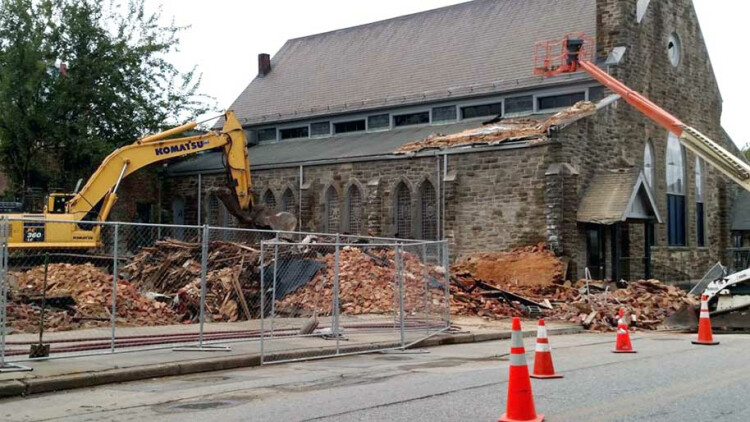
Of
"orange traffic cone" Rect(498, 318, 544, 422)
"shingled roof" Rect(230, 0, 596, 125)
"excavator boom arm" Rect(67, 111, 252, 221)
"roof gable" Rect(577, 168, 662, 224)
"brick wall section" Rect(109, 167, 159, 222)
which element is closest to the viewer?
"orange traffic cone" Rect(498, 318, 544, 422)

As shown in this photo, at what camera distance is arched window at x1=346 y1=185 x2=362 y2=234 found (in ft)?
118

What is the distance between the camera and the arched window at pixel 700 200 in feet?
126

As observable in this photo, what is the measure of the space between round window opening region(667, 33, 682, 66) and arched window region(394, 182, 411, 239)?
41.7ft

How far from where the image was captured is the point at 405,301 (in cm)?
1755

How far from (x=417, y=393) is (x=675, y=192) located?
29388mm

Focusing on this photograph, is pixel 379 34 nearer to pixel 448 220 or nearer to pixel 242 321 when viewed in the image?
pixel 448 220

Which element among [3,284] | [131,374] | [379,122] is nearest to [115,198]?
[3,284]

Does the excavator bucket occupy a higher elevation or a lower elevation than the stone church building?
lower

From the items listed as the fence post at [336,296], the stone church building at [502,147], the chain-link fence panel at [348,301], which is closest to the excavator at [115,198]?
the chain-link fence panel at [348,301]

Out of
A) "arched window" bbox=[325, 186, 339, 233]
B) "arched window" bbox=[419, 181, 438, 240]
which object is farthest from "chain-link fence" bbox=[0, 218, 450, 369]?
"arched window" bbox=[325, 186, 339, 233]

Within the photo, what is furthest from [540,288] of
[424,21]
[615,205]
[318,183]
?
[424,21]

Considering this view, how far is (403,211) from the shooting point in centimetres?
3444

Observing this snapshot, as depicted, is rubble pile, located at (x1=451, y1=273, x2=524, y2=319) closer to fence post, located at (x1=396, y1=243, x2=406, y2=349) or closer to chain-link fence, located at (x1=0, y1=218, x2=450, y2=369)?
chain-link fence, located at (x1=0, y1=218, x2=450, y2=369)

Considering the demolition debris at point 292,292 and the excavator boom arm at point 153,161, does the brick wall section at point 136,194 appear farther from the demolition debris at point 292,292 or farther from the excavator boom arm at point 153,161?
the demolition debris at point 292,292
